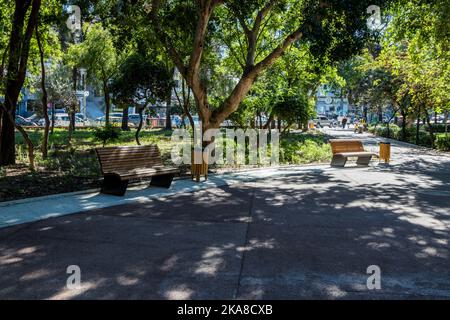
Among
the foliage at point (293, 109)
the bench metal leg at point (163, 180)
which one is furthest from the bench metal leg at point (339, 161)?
the bench metal leg at point (163, 180)

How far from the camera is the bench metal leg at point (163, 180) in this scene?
1055cm

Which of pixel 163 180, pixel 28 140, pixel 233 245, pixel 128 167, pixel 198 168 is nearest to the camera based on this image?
pixel 233 245

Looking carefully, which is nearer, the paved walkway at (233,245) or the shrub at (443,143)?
the paved walkway at (233,245)

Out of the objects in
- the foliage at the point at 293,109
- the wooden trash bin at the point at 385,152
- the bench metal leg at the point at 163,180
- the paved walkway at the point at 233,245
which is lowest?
the paved walkway at the point at 233,245

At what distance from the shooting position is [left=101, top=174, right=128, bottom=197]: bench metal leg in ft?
30.9

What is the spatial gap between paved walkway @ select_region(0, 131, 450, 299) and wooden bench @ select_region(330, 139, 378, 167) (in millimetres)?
4890

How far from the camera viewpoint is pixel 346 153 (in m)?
15.4

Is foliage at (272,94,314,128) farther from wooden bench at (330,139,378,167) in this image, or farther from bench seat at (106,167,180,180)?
bench seat at (106,167,180,180)

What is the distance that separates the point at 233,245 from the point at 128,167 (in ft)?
15.3

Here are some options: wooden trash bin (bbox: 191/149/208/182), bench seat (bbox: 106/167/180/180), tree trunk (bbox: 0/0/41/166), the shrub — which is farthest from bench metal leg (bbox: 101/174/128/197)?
the shrub

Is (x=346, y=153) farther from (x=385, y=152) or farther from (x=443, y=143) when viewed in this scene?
(x=443, y=143)

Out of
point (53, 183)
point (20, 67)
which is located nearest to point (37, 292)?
point (53, 183)

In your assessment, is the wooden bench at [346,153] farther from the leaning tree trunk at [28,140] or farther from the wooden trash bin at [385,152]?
the leaning tree trunk at [28,140]

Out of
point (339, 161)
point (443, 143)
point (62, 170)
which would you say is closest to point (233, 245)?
point (62, 170)
